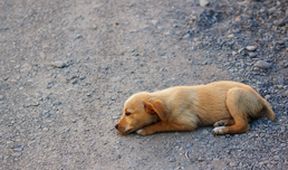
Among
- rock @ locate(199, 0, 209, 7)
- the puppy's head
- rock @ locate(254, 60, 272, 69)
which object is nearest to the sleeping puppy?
the puppy's head

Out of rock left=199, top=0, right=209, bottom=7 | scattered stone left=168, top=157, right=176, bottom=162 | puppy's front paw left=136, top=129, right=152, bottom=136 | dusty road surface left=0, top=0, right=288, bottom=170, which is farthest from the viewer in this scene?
rock left=199, top=0, right=209, bottom=7

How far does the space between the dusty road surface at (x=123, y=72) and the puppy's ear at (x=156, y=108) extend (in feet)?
0.81

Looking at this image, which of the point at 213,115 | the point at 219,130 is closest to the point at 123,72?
the point at 213,115

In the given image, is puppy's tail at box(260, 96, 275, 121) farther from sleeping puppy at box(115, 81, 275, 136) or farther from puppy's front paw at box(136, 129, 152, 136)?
puppy's front paw at box(136, 129, 152, 136)

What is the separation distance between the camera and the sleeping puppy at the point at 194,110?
19.8ft

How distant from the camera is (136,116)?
20.2 ft

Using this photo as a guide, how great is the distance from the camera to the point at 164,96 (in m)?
6.21

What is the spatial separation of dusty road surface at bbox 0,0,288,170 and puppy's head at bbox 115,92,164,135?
11cm

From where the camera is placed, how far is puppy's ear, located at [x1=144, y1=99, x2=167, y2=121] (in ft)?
19.8

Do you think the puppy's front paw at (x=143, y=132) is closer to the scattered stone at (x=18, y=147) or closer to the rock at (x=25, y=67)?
the scattered stone at (x=18, y=147)

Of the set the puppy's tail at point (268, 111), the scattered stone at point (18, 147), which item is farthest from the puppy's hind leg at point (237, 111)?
the scattered stone at point (18, 147)

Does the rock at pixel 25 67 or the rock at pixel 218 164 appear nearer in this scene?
the rock at pixel 218 164

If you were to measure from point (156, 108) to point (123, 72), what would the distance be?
64.3 inches

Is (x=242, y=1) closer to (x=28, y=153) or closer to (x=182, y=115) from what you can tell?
(x=182, y=115)
